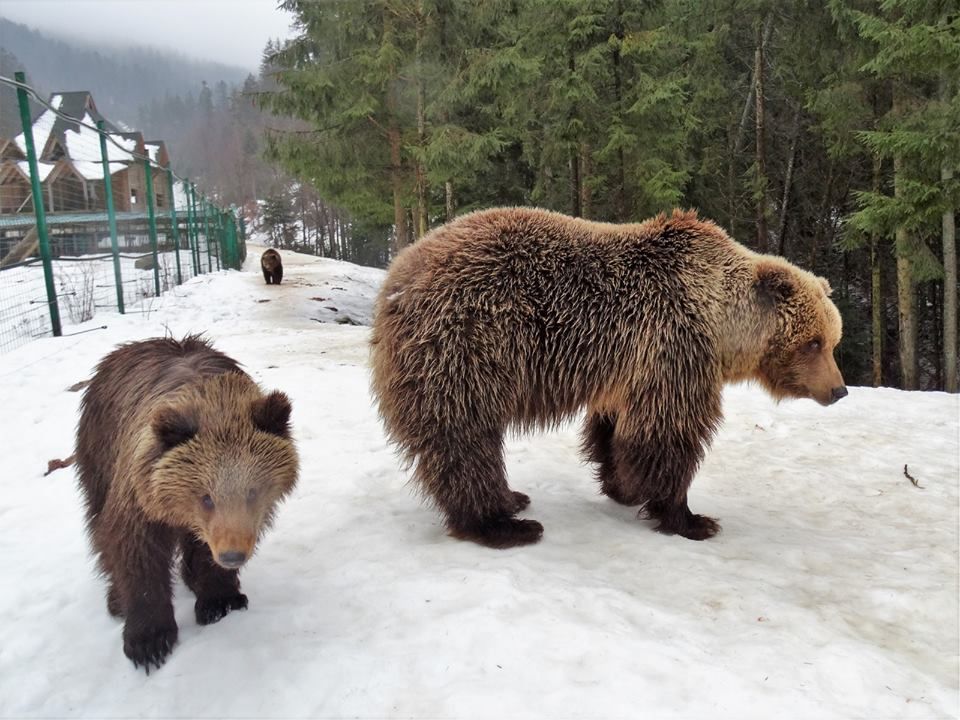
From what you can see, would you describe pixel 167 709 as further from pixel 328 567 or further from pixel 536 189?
pixel 536 189

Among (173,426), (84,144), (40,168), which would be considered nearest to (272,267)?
(84,144)

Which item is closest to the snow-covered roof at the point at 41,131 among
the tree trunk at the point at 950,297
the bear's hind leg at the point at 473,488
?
the bear's hind leg at the point at 473,488

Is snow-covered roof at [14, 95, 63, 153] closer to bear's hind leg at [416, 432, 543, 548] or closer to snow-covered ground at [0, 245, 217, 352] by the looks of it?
snow-covered ground at [0, 245, 217, 352]

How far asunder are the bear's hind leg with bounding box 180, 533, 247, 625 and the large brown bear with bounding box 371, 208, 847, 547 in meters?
1.19

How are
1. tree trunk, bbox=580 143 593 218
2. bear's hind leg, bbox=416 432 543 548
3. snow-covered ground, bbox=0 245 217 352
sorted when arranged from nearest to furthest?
bear's hind leg, bbox=416 432 543 548 → snow-covered ground, bbox=0 245 217 352 → tree trunk, bbox=580 143 593 218

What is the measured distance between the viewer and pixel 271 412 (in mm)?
2854

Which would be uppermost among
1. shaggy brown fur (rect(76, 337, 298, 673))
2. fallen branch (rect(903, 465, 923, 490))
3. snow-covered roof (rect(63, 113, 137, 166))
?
snow-covered roof (rect(63, 113, 137, 166))

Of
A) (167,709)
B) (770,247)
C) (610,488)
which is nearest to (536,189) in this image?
(770,247)

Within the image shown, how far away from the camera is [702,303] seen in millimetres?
4176

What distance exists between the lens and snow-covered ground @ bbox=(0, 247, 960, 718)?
257 cm

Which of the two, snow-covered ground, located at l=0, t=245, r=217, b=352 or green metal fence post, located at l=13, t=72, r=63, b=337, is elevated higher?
green metal fence post, located at l=13, t=72, r=63, b=337

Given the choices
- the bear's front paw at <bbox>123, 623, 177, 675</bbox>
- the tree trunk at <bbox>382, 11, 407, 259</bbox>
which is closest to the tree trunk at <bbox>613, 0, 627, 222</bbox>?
the tree trunk at <bbox>382, 11, 407, 259</bbox>

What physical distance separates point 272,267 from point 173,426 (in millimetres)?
18064

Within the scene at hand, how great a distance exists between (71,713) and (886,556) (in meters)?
4.35
